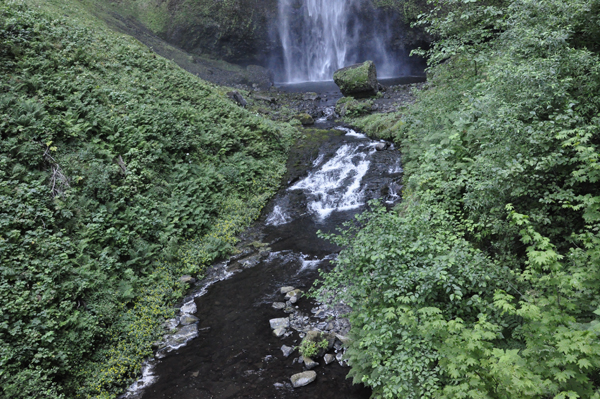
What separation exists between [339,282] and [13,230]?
7490 millimetres

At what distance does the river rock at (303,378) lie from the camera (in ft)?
20.6

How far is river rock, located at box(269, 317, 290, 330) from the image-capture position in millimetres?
7828

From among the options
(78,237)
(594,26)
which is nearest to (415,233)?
(594,26)

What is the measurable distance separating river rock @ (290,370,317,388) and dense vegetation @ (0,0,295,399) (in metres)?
3.57

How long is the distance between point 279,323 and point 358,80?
21090 mm

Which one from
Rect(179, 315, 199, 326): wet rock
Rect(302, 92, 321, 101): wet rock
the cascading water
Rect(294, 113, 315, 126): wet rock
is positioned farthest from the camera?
the cascading water

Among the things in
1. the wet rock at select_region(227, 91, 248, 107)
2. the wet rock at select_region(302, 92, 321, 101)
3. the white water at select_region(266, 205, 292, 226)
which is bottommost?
the white water at select_region(266, 205, 292, 226)

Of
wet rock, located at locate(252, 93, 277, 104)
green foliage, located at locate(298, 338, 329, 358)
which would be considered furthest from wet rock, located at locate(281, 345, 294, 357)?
wet rock, located at locate(252, 93, 277, 104)

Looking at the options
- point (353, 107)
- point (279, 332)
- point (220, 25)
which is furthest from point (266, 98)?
point (279, 332)

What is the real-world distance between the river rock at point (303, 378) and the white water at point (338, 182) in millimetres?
7193

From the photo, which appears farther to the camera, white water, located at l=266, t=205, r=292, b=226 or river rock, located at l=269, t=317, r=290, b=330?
white water, located at l=266, t=205, r=292, b=226

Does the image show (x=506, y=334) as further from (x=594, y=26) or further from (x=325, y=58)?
(x=325, y=58)

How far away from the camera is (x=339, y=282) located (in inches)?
237

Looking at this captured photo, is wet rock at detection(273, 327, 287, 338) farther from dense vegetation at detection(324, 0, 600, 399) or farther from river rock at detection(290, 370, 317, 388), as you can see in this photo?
dense vegetation at detection(324, 0, 600, 399)
